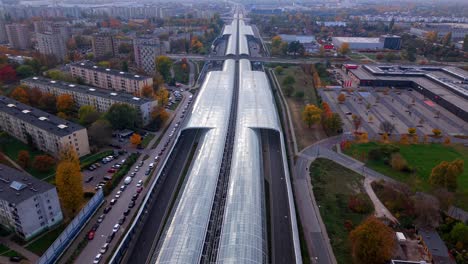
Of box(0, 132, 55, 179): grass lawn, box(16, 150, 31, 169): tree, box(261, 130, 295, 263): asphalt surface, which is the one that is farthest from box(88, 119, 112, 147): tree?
box(261, 130, 295, 263): asphalt surface

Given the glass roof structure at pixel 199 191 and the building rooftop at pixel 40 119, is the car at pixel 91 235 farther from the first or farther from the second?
the building rooftop at pixel 40 119

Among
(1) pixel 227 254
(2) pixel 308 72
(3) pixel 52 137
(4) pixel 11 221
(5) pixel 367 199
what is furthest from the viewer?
(2) pixel 308 72

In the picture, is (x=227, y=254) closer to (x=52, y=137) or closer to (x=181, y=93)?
(x=52, y=137)

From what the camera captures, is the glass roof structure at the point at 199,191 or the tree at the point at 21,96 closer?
the glass roof structure at the point at 199,191

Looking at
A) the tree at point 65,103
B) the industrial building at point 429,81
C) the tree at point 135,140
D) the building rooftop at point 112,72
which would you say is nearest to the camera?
the tree at point 135,140

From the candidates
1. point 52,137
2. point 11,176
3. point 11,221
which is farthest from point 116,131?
point 11,221

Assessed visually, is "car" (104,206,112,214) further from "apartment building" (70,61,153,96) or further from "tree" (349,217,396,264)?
"apartment building" (70,61,153,96)

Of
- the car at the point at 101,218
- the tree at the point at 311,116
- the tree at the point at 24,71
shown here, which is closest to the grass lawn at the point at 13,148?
the car at the point at 101,218
